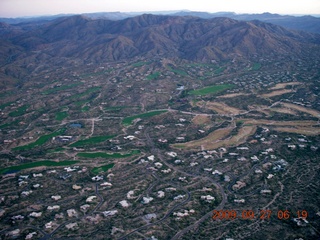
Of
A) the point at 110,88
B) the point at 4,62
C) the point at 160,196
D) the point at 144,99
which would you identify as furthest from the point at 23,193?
the point at 4,62

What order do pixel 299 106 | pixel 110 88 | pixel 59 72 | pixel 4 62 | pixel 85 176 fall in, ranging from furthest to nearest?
pixel 4 62, pixel 59 72, pixel 110 88, pixel 299 106, pixel 85 176

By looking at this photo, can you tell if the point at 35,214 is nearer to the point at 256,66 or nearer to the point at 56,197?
the point at 56,197

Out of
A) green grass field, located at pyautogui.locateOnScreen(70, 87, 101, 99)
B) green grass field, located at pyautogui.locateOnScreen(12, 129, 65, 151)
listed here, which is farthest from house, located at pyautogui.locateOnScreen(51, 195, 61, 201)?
green grass field, located at pyautogui.locateOnScreen(70, 87, 101, 99)

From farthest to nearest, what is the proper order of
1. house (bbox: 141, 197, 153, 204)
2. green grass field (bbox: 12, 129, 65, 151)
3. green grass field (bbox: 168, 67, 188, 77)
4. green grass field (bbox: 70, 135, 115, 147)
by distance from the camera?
green grass field (bbox: 168, 67, 188, 77)
green grass field (bbox: 70, 135, 115, 147)
green grass field (bbox: 12, 129, 65, 151)
house (bbox: 141, 197, 153, 204)

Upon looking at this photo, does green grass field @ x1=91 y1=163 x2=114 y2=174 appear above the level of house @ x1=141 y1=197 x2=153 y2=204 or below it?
below

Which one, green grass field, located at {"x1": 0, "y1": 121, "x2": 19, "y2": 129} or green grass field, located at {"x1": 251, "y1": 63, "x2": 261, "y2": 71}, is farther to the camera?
green grass field, located at {"x1": 251, "y1": 63, "x2": 261, "y2": 71}

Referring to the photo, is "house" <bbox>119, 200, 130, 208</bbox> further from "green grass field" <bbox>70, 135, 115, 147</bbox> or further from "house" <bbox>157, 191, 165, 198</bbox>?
"green grass field" <bbox>70, 135, 115, 147</bbox>

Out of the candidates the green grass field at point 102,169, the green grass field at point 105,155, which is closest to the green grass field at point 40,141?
the green grass field at point 105,155

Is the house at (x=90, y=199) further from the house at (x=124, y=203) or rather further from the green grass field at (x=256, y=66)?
the green grass field at (x=256, y=66)

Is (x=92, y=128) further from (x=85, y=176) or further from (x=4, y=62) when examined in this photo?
(x=4, y=62)
